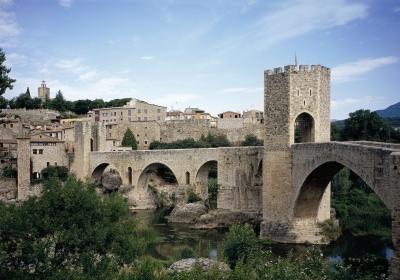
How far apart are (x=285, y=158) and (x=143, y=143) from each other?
35.7 metres

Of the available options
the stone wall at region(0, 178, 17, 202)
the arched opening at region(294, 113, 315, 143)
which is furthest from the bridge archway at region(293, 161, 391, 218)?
the stone wall at region(0, 178, 17, 202)

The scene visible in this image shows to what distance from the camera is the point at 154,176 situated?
4378 centimetres

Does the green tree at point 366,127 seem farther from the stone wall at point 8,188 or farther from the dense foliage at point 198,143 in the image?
the stone wall at point 8,188

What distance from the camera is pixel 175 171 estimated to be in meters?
37.2

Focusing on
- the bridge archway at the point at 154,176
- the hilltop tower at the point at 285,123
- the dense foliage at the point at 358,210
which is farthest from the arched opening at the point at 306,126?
the bridge archway at the point at 154,176

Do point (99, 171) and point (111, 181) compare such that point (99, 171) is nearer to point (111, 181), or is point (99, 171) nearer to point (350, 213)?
point (111, 181)

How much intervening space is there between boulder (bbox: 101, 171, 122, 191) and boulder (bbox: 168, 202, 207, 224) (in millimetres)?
12160

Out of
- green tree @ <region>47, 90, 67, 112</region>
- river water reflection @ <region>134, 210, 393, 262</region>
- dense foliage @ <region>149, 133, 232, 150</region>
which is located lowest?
river water reflection @ <region>134, 210, 393, 262</region>

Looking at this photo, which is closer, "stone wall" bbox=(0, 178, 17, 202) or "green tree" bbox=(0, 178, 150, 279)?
"green tree" bbox=(0, 178, 150, 279)

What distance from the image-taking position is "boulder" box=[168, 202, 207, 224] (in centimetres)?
3136

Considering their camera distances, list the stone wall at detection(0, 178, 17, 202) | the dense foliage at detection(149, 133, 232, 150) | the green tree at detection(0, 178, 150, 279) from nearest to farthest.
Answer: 1. the green tree at detection(0, 178, 150, 279)
2. the stone wall at detection(0, 178, 17, 202)
3. the dense foliage at detection(149, 133, 232, 150)

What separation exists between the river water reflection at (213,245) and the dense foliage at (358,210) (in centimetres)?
125

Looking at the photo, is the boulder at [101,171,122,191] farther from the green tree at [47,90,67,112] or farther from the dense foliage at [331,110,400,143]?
the green tree at [47,90,67,112]

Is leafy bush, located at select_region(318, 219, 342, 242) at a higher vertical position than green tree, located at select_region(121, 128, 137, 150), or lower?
lower
